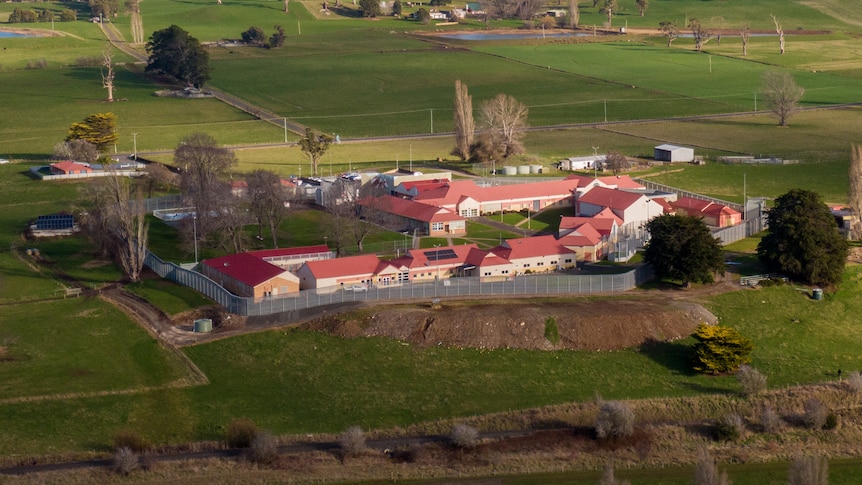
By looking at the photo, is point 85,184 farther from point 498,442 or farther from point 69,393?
point 498,442

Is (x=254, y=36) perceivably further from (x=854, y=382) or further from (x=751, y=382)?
(x=854, y=382)

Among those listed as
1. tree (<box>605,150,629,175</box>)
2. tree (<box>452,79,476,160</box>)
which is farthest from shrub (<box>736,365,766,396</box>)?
tree (<box>452,79,476,160</box>)

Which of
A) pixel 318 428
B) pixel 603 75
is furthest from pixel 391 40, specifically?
pixel 318 428

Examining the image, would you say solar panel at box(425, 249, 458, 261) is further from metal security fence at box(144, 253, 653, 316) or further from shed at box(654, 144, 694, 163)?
shed at box(654, 144, 694, 163)

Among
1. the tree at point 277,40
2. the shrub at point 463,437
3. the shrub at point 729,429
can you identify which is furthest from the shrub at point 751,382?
the tree at point 277,40

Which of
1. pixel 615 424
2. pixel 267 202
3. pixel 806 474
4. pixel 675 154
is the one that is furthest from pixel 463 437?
pixel 675 154

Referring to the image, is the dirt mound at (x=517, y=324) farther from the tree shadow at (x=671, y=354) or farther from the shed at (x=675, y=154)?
the shed at (x=675, y=154)

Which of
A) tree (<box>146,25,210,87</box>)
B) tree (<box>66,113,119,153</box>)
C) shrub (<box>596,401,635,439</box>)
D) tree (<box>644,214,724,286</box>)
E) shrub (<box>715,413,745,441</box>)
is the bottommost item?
shrub (<box>715,413,745,441</box>)
